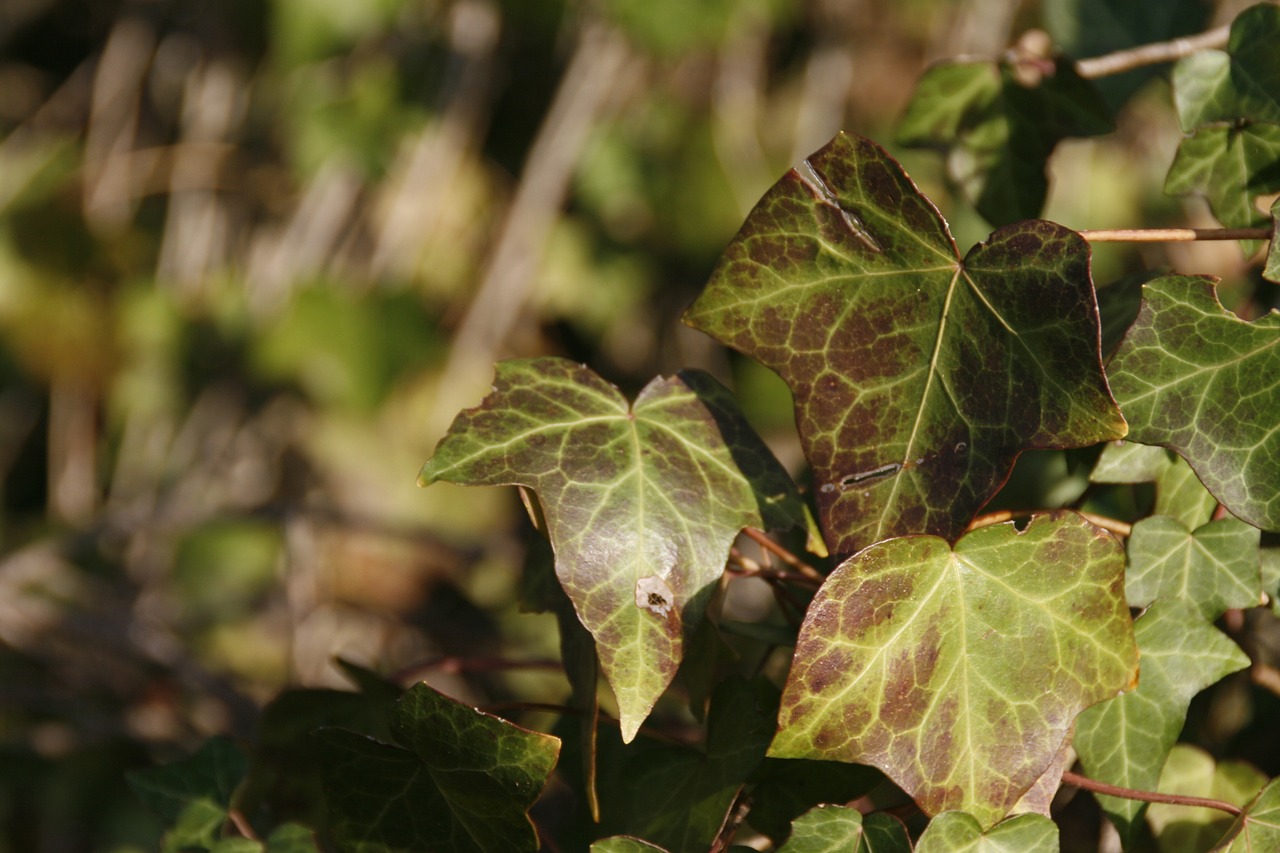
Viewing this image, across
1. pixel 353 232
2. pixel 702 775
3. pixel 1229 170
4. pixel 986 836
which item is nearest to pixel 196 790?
pixel 702 775

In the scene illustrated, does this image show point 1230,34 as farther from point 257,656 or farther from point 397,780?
point 257,656

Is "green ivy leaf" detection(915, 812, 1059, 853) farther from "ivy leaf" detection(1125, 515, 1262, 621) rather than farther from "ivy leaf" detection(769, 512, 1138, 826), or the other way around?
"ivy leaf" detection(1125, 515, 1262, 621)

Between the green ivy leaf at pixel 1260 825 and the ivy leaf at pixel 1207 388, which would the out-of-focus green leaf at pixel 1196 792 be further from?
the ivy leaf at pixel 1207 388

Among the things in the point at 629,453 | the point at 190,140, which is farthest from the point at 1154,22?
the point at 190,140

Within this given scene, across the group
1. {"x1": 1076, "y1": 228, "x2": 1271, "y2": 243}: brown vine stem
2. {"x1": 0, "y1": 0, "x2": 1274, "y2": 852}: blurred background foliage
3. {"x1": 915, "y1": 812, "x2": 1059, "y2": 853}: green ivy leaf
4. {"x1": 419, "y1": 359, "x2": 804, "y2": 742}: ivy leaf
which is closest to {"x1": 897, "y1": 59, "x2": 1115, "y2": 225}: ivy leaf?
{"x1": 1076, "y1": 228, "x2": 1271, "y2": 243}: brown vine stem

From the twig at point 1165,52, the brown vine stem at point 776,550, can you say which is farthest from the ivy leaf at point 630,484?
the twig at point 1165,52

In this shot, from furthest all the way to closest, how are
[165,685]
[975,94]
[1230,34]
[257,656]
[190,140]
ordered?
1. [190,140]
2. [257,656]
3. [165,685]
4. [975,94]
5. [1230,34]

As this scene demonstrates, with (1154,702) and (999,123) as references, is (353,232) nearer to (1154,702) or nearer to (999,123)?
(999,123)
